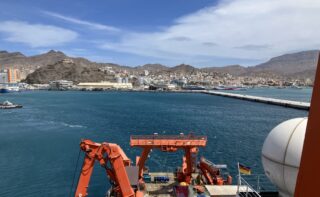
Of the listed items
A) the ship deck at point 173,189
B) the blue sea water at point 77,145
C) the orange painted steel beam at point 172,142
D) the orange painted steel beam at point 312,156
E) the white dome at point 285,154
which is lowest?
the blue sea water at point 77,145

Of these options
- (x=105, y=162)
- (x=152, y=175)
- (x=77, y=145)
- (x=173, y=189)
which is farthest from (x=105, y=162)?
(x=77, y=145)

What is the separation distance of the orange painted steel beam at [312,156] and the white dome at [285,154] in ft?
34.9

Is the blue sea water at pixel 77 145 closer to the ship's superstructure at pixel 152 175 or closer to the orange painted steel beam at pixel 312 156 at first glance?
the ship's superstructure at pixel 152 175

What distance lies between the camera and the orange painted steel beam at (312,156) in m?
3.61

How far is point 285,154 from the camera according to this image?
46.2ft

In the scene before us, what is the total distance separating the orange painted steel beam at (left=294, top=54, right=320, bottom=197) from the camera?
3.61 metres

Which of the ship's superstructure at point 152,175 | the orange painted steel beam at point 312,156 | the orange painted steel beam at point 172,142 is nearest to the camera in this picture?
the orange painted steel beam at point 312,156

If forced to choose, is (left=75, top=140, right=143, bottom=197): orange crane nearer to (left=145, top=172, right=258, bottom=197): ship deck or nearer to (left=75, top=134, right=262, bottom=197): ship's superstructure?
(left=75, top=134, right=262, bottom=197): ship's superstructure

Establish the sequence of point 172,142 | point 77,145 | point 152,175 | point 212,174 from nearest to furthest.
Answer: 1. point 172,142
2. point 212,174
3. point 152,175
4. point 77,145

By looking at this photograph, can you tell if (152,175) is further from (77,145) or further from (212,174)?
(77,145)

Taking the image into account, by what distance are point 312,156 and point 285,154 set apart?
11.3 m

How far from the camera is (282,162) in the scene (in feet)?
46.4

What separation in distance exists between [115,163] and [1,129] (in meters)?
74.9

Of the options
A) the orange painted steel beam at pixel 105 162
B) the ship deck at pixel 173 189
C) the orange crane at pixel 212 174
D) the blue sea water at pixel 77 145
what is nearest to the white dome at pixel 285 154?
the ship deck at pixel 173 189
